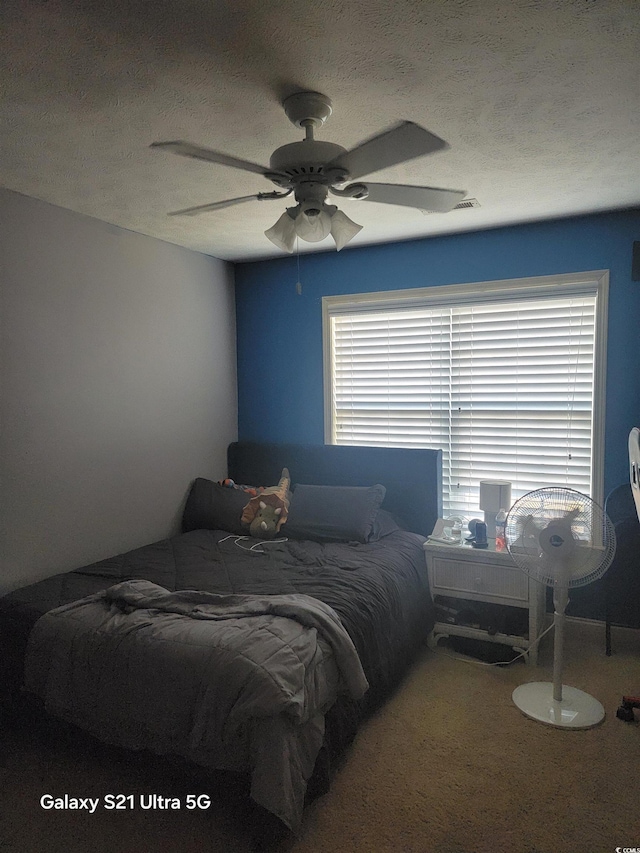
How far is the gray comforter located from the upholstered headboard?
1.41 m

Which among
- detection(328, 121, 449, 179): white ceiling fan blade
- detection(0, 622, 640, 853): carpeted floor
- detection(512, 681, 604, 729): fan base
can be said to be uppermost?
detection(328, 121, 449, 179): white ceiling fan blade

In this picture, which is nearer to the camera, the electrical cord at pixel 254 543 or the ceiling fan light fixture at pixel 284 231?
the ceiling fan light fixture at pixel 284 231

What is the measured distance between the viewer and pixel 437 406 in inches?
151

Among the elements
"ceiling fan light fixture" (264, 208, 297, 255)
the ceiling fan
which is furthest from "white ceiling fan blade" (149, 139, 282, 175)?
"ceiling fan light fixture" (264, 208, 297, 255)

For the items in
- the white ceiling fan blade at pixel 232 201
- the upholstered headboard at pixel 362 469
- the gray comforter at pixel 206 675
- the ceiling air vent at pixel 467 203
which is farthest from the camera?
the upholstered headboard at pixel 362 469

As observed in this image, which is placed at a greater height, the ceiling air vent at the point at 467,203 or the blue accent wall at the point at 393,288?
the ceiling air vent at the point at 467,203

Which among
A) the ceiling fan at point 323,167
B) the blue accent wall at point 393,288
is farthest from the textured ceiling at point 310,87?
the blue accent wall at point 393,288

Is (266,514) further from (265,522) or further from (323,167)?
(323,167)

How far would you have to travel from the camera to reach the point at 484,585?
10.5 feet

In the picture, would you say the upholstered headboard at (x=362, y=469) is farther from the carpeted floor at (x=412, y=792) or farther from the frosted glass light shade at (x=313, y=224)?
the frosted glass light shade at (x=313, y=224)

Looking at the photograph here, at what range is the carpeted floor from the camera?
1.89 metres

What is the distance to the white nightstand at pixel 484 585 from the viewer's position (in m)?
3.07

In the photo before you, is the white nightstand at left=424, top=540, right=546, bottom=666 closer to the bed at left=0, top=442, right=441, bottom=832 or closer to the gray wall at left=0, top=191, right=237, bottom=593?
the bed at left=0, top=442, right=441, bottom=832

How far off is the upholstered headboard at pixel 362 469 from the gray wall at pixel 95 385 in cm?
30
